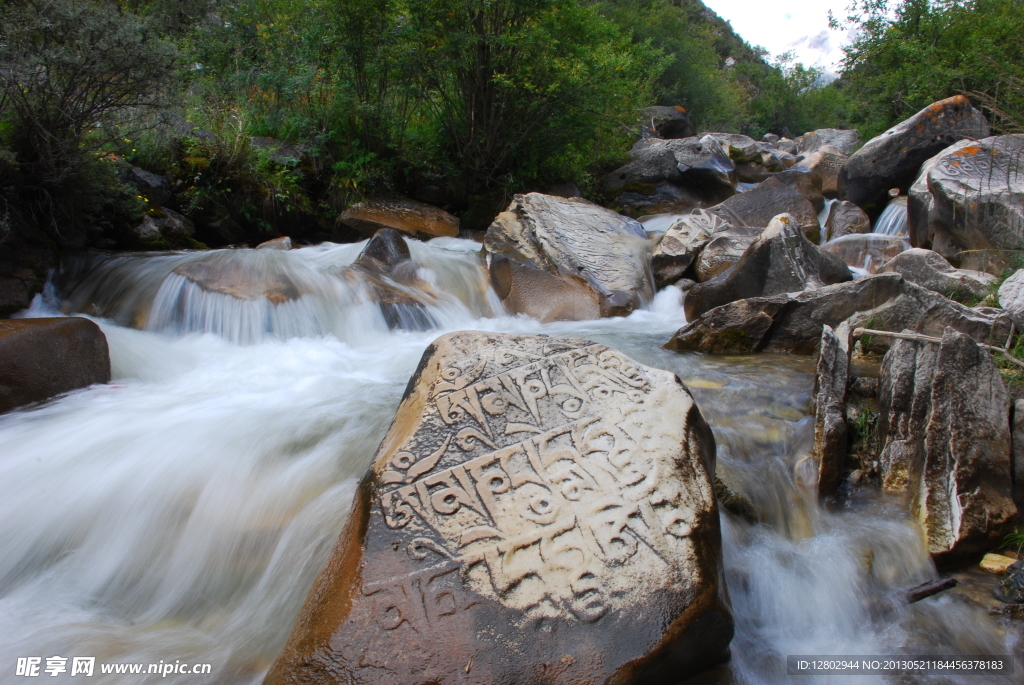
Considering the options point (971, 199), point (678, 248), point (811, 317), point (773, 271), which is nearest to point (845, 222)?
point (971, 199)

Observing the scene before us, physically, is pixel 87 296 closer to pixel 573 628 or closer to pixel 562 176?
pixel 573 628

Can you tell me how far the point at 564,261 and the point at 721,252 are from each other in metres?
2.32

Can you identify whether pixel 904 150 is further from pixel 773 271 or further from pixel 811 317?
pixel 811 317

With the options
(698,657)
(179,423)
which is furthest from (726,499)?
(179,423)

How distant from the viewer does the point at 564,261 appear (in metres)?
7.59

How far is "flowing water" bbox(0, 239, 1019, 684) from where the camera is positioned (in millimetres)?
2262

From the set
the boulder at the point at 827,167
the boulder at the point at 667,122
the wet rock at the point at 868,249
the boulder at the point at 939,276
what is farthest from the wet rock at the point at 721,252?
the boulder at the point at 667,122

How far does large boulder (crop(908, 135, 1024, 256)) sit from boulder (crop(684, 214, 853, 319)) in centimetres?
159

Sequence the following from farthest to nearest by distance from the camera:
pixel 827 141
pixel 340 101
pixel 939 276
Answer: pixel 827 141 < pixel 340 101 < pixel 939 276

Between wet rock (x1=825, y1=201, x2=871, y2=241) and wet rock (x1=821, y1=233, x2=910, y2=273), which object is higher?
wet rock (x1=825, y1=201, x2=871, y2=241)

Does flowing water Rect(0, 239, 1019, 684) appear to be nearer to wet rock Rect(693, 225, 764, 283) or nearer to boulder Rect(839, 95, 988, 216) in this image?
wet rock Rect(693, 225, 764, 283)

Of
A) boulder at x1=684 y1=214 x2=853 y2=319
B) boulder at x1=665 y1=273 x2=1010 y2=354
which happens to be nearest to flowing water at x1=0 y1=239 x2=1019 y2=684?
boulder at x1=665 y1=273 x2=1010 y2=354

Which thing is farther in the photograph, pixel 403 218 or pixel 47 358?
pixel 403 218

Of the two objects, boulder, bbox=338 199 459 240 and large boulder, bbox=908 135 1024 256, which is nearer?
large boulder, bbox=908 135 1024 256
